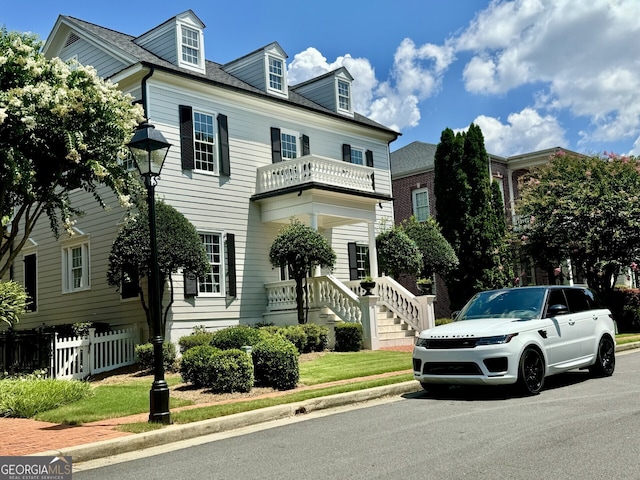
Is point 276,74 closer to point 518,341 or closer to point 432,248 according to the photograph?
point 432,248

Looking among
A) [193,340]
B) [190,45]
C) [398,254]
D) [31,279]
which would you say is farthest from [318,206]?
[31,279]

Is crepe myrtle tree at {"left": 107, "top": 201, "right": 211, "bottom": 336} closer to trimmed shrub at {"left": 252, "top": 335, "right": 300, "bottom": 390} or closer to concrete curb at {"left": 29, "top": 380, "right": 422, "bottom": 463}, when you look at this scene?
trimmed shrub at {"left": 252, "top": 335, "right": 300, "bottom": 390}

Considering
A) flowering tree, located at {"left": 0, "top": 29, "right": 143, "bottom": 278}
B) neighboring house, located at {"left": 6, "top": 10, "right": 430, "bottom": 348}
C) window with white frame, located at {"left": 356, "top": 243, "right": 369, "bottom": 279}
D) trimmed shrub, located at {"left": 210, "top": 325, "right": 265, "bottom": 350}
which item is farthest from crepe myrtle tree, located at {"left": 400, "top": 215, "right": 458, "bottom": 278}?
flowering tree, located at {"left": 0, "top": 29, "right": 143, "bottom": 278}

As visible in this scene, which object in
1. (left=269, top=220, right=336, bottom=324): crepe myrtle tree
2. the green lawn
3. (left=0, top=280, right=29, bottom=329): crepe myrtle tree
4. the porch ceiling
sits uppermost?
the porch ceiling

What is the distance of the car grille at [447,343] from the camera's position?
9383mm

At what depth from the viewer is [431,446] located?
6.57 metres

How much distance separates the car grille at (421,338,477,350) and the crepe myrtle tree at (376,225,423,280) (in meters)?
12.3

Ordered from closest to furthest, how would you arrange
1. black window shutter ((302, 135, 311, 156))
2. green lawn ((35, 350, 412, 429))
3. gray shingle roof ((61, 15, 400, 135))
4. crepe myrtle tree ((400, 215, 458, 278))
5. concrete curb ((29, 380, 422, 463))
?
concrete curb ((29, 380, 422, 463)) → green lawn ((35, 350, 412, 429)) → gray shingle roof ((61, 15, 400, 135)) → black window shutter ((302, 135, 311, 156)) → crepe myrtle tree ((400, 215, 458, 278))

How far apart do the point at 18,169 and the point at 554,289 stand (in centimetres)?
1028

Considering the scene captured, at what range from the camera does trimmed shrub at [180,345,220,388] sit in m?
11.6

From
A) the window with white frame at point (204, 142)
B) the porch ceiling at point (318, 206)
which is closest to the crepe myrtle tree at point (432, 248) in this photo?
the porch ceiling at point (318, 206)

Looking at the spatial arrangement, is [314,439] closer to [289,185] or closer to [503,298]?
[503,298]

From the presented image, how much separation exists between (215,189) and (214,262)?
7.35 ft

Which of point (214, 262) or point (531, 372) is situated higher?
point (214, 262)
